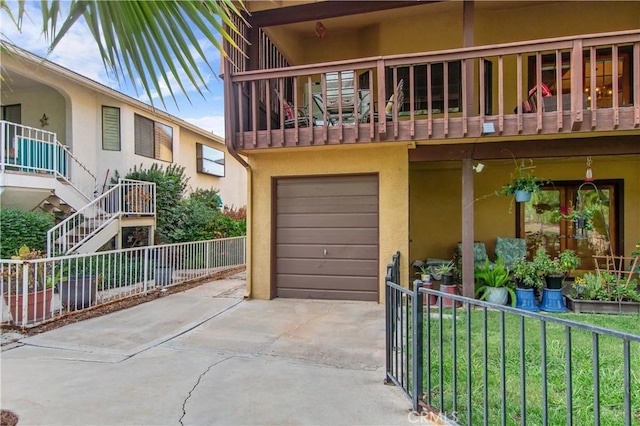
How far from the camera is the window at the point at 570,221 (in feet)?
27.8

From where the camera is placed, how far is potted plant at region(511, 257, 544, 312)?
20.2 feet

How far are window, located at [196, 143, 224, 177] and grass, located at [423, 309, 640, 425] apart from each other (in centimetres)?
1297

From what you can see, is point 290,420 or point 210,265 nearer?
point 290,420

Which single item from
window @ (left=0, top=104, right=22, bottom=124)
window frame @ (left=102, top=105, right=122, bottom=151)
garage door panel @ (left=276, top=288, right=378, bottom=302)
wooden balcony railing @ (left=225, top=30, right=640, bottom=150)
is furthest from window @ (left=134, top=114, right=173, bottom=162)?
garage door panel @ (left=276, top=288, right=378, bottom=302)

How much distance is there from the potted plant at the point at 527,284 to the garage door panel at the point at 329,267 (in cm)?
230

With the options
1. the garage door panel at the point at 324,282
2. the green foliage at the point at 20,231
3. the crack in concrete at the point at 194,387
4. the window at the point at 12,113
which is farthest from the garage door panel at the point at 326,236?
the window at the point at 12,113

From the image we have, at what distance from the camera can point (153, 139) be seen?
12.9m

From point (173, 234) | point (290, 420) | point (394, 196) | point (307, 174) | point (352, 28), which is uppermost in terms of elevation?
point (352, 28)

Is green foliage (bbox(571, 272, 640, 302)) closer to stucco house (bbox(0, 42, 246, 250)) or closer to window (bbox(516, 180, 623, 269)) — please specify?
window (bbox(516, 180, 623, 269))

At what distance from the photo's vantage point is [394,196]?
21.6ft

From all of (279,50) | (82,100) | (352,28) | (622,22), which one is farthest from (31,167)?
(622,22)

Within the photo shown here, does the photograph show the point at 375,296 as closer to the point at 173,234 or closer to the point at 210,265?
the point at 210,265

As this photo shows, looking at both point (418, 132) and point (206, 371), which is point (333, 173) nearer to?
point (418, 132)

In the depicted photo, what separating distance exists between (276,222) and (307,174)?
43.0 inches
